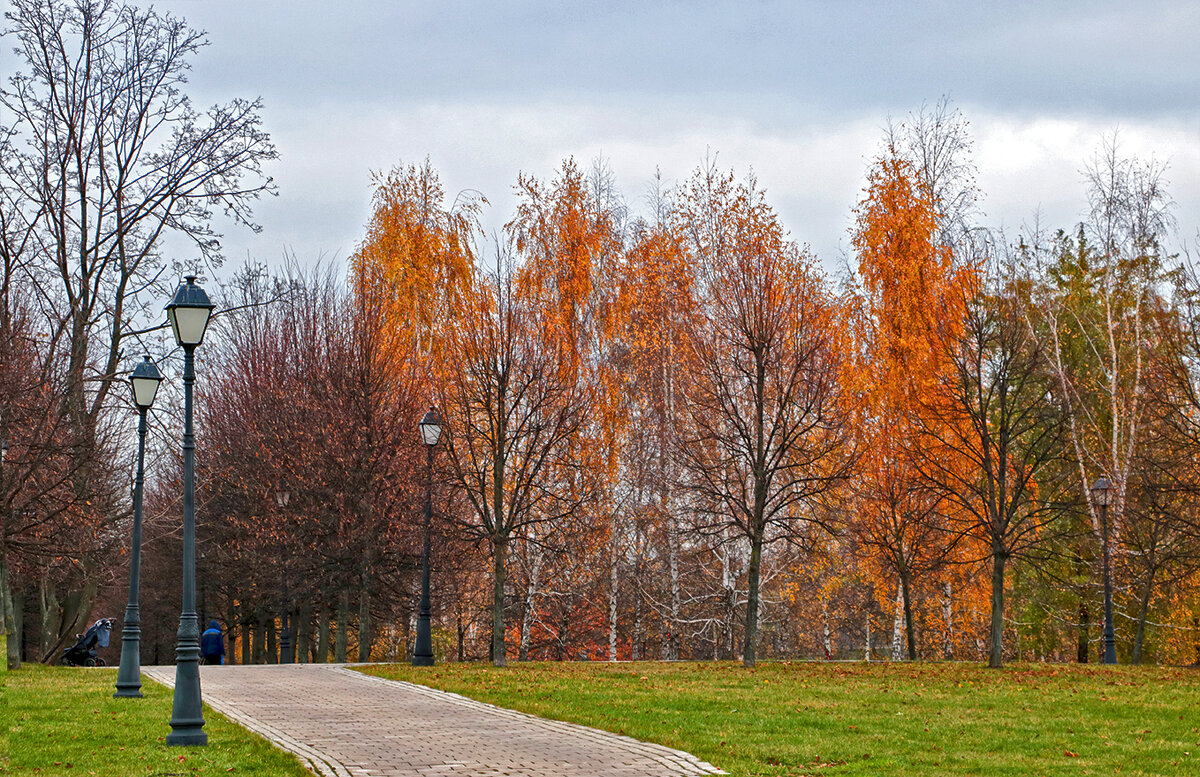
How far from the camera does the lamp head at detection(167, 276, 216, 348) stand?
1173 centimetres

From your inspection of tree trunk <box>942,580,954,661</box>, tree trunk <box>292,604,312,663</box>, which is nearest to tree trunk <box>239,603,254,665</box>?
tree trunk <box>292,604,312,663</box>

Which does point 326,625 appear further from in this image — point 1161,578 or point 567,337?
point 1161,578

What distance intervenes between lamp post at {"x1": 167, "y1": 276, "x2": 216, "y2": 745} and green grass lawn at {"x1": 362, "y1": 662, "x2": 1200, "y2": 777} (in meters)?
4.20

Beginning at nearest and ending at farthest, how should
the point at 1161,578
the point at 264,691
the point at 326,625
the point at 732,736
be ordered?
1. the point at 732,736
2. the point at 264,691
3. the point at 1161,578
4. the point at 326,625

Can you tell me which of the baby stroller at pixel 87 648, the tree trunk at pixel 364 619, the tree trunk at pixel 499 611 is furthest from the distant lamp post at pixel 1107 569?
the baby stroller at pixel 87 648

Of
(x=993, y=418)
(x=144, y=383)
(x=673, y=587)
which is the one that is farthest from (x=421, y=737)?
(x=673, y=587)

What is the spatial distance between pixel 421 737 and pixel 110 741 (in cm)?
317

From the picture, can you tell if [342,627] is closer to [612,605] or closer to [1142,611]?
[612,605]

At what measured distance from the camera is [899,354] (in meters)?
29.6

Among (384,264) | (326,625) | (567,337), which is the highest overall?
(384,264)

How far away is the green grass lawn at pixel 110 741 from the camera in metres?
9.62

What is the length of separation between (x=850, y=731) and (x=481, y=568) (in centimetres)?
2070

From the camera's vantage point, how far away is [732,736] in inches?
443

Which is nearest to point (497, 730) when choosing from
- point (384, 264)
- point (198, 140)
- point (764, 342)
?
point (764, 342)
